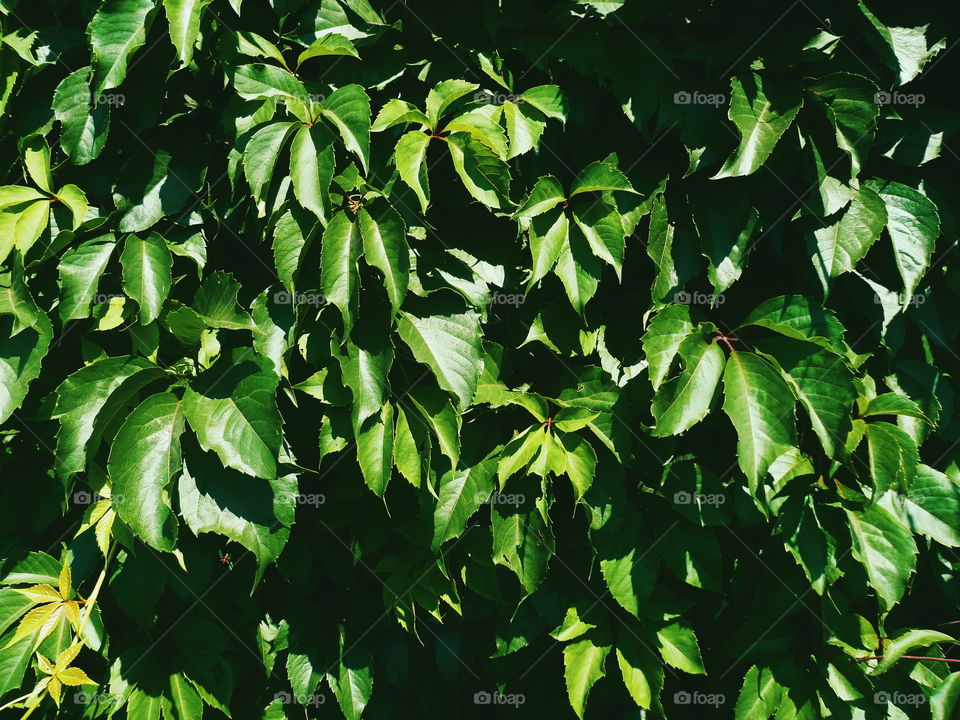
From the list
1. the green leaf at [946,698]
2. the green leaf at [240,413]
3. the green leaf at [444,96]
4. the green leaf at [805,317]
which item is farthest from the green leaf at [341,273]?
the green leaf at [946,698]

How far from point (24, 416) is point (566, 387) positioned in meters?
1.60

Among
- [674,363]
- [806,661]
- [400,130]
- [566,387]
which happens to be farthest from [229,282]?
[806,661]

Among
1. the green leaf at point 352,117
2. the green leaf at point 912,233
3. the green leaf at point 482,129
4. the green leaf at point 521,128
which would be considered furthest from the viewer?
the green leaf at point 912,233

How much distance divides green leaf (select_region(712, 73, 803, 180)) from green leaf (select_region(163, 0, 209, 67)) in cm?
132

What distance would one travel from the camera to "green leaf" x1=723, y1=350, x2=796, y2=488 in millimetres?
1592

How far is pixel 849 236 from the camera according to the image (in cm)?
188

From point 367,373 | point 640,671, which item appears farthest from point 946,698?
point 367,373

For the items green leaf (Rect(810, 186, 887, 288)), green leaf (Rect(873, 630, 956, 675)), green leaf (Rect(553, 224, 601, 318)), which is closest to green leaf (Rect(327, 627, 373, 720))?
green leaf (Rect(553, 224, 601, 318))

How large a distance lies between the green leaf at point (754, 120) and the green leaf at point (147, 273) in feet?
4.72

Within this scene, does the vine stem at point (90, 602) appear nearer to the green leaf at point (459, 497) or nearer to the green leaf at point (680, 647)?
the green leaf at point (459, 497)

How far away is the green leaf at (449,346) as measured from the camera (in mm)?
1676

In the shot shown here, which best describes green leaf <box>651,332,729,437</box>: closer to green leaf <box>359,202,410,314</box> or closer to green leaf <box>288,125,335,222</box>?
green leaf <box>359,202,410,314</box>

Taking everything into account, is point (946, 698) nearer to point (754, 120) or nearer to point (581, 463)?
point (581, 463)

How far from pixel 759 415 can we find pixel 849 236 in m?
0.64
